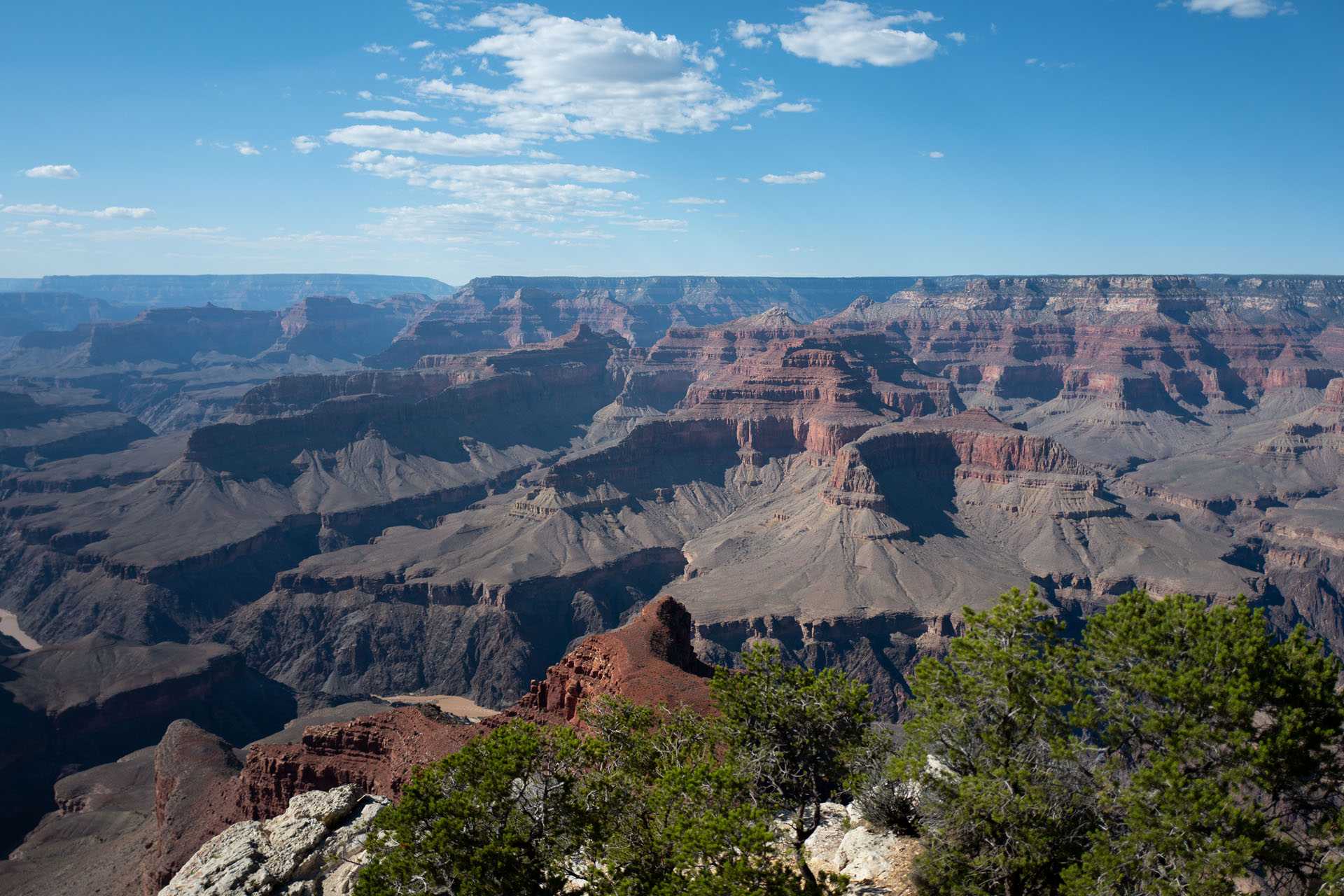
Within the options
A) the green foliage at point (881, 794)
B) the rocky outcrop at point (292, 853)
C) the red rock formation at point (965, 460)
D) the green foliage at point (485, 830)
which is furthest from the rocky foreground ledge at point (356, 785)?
the red rock formation at point (965, 460)

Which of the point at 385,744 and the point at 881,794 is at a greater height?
the point at 881,794

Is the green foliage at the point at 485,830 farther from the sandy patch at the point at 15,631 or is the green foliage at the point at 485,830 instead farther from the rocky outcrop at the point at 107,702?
the sandy patch at the point at 15,631

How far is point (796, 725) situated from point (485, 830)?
447 inches

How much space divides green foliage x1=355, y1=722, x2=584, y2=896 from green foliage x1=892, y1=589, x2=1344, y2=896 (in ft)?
38.1

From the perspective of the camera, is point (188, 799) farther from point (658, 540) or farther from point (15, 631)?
point (15, 631)

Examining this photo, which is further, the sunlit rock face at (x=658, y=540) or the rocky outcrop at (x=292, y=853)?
the sunlit rock face at (x=658, y=540)

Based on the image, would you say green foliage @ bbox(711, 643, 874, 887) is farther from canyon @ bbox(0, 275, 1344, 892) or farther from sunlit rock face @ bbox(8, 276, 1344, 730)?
sunlit rock face @ bbox(8, 276, 1344, 730)

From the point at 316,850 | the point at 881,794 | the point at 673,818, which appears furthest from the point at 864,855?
the point at 316,850

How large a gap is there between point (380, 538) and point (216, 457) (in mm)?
51069

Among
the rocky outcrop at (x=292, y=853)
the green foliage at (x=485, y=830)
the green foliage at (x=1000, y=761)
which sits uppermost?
the green foliage at (x=1000, y=761)

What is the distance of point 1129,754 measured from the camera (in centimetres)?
2497

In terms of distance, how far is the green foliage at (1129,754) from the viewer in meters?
20.7

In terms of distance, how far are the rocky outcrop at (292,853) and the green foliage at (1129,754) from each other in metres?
28.8

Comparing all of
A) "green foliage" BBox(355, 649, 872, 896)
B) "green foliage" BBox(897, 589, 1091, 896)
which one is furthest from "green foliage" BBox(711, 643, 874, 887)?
"green foliage" BBox(897, 589, 1091, 896)
